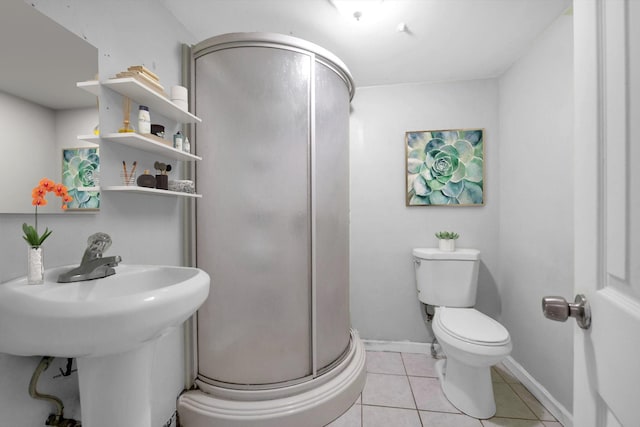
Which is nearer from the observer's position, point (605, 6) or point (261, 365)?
point (605, 6)

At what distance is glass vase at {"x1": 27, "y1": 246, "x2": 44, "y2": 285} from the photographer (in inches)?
32.6

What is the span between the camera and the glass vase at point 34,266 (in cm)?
83

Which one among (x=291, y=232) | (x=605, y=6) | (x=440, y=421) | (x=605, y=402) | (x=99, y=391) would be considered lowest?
(x=440, y=421)

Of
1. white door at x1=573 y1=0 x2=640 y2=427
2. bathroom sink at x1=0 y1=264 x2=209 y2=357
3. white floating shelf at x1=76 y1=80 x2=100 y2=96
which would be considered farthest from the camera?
white floating shelf at x1=76 y1=80 x2=100 y2=96

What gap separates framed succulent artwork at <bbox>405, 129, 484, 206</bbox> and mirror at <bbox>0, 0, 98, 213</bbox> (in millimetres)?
→ 2079

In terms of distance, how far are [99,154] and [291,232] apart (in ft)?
2.99

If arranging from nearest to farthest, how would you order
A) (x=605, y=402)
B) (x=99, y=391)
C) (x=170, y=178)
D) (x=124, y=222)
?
(x=605, y=402)
(x=99, y=391)
(x=124, y=222)
(x=170, y=178)

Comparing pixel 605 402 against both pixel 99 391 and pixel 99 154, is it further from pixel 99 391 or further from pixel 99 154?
pixel 99 154

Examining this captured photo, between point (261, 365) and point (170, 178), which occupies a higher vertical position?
point (170, 178)

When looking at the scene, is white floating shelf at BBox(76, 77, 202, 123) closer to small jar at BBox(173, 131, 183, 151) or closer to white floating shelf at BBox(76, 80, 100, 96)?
white floating shelf at BBox(76, 80, 100, 96)

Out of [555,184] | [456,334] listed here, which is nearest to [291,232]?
[456,334]

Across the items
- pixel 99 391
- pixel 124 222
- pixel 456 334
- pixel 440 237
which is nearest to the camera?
pixel 99 391

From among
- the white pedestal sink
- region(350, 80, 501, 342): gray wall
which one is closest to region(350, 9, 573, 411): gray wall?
region(350, 80, 501, 342): gray wall

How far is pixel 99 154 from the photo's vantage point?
110 cm
